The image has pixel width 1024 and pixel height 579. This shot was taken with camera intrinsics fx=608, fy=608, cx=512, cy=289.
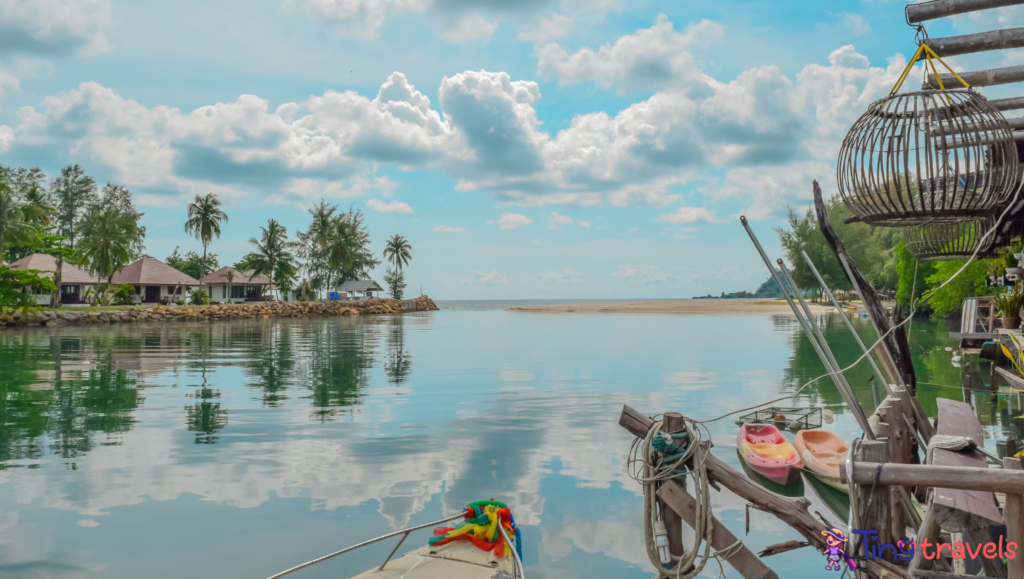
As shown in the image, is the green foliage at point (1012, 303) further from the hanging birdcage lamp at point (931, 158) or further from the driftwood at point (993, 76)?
the hanging birdcage lamp at point (931, 158)

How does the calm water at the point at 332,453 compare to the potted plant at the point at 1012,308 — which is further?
the potted plant at the point at 1012,308

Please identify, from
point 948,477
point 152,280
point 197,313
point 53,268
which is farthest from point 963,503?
point 152,280

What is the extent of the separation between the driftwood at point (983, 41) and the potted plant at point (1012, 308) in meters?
7.15

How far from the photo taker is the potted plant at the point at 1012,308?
10523 millimetres

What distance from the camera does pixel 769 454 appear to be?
9.57 meters

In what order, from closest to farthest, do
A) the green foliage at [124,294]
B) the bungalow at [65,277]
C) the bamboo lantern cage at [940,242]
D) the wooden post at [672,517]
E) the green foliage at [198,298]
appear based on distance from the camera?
the wooden post at [672,517], the bamboo lantern cage at [940,242], the bungalow at [65,277], the green foliage at [124,294], the green foliage at [198,298]

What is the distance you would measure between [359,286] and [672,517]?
7819 cm

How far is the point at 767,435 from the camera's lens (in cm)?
1011

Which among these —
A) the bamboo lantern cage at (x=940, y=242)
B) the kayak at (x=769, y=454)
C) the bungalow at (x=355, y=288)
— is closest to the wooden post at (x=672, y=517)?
the bamboo lantern cage at (x=940, y=242)

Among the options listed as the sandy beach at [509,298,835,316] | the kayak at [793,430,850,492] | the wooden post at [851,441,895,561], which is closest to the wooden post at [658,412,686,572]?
the wooden post at [851,441,895,561]

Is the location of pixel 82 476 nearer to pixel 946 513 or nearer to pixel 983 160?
pixel 946 513

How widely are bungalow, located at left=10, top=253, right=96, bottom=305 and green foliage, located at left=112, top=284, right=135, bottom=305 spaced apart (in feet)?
9.25

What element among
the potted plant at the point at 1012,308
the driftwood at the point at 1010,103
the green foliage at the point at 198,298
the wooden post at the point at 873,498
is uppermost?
the driftwood at the point at 1010,103

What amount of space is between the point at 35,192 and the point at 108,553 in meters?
62.8
